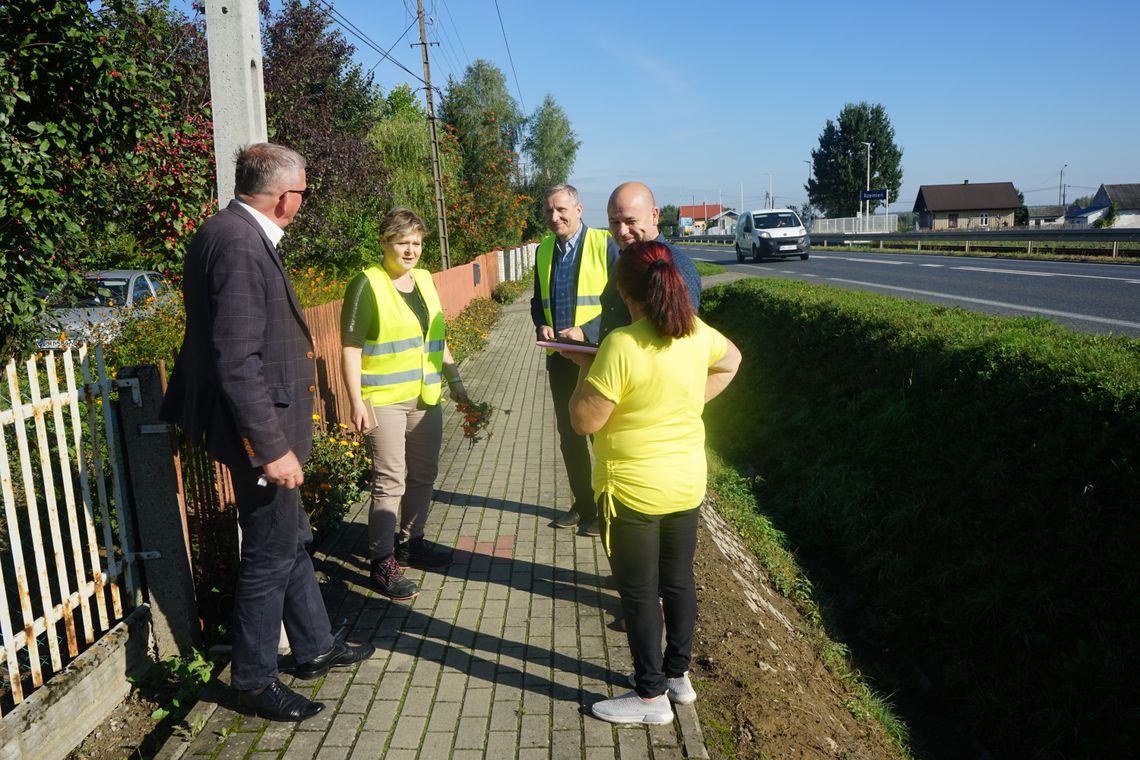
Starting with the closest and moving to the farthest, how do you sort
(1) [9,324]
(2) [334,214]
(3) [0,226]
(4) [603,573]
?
(4) [603,573], (3) [0,226], (1) [9,324], (2) [334,214]

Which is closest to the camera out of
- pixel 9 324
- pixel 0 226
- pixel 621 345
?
pixel 621 345

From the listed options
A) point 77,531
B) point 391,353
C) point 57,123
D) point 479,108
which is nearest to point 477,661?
point 391,353

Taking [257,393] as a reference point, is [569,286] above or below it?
above

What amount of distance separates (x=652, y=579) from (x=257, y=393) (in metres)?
1.54

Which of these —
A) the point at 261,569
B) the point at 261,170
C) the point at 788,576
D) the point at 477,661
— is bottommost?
the point at 788,576

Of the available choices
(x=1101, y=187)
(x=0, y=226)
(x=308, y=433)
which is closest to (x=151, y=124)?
(x=0, y=226)

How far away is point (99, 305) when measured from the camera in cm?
1071

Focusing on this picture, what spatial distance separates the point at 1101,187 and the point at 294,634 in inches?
4589

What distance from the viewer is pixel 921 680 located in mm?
4828

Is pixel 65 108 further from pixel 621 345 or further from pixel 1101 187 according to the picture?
pixel 1101 187

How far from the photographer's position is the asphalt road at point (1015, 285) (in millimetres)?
11516

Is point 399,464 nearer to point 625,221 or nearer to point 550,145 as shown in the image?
point 625,221

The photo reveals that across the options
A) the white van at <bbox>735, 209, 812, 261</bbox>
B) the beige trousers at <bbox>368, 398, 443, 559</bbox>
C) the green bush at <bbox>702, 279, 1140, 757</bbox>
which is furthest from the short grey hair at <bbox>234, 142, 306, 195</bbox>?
the white van at <bbox>735, 209, 812, 261</bbox>

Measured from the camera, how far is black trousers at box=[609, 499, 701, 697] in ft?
10.2
